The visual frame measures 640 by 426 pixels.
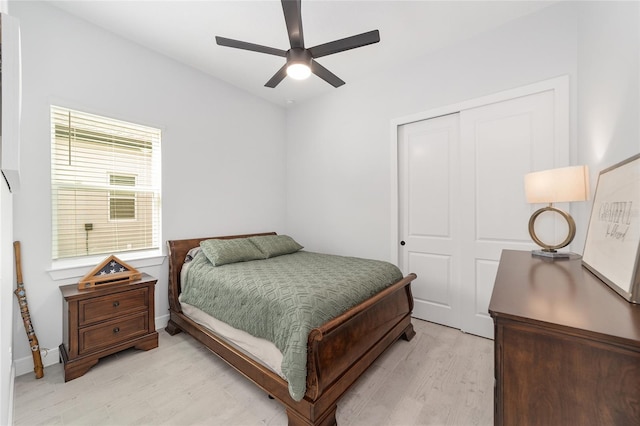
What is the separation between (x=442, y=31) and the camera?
2.59 meters

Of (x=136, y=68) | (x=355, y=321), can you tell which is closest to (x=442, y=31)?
(x=355, y=321)

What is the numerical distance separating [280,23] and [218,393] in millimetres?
3144

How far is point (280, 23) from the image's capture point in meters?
→ 2.43

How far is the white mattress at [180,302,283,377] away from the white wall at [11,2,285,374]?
3.24 ft

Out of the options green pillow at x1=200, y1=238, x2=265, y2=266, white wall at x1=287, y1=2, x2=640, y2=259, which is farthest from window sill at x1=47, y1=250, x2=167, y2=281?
white wall at x1=287, y1=2, x2=640, y2=259

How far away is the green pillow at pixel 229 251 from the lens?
271 centimetres

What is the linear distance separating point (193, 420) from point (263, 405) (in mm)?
428

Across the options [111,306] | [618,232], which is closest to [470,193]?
[618,232]

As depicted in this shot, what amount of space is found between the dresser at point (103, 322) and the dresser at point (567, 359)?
2.71 meters

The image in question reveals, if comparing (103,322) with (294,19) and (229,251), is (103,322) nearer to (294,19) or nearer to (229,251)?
(229,251)

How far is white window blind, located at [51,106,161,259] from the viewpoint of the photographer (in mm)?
2355

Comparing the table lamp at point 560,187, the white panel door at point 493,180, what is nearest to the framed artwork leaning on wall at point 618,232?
the table lamp at point 560,187

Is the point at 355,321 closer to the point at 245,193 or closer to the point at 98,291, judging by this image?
the point at 98,291

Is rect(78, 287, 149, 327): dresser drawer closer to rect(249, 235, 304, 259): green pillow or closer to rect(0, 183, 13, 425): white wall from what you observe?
rect(0, 183, 13, 425): white wall
